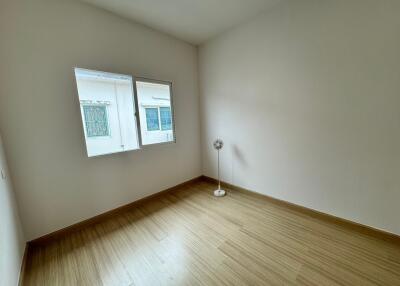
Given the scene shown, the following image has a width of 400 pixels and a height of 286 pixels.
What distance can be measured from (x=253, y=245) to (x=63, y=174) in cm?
230

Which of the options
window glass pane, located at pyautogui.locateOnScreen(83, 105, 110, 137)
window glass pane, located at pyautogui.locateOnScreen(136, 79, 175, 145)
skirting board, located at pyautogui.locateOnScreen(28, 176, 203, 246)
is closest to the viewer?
skirting board, located at pyautogui.locateOnScreen(28, 176, 203, 246)

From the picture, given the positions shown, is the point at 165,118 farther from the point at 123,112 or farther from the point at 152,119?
the point at 123,112

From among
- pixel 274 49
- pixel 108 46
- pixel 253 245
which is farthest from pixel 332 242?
pixel 108 46

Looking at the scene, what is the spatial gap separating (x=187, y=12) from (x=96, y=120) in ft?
6.52

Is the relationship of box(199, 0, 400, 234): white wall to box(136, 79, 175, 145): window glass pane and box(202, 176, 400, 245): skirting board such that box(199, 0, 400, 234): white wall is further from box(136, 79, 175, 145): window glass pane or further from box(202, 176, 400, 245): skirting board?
box(136, 79, 175, 145): window glass pane

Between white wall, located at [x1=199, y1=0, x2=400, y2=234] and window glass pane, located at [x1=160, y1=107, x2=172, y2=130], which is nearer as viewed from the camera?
white wall, located at [x1=199, y1=0, x2=400, y2=234]

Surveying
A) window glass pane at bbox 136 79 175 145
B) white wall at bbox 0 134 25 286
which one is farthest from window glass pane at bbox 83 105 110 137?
white wall at bbox 0 134 25 286

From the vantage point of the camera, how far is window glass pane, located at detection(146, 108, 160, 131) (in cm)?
279

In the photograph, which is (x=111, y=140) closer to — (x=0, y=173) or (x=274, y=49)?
(x=0, y=173)

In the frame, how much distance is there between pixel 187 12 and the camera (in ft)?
7.15

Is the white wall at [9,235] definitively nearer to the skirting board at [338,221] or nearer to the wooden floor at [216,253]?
the wooden floor at [216,253]

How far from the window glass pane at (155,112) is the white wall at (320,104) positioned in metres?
1.08

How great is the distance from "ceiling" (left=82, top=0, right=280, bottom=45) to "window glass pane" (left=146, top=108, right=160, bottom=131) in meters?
1.29

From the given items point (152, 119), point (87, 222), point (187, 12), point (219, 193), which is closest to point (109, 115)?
point (152, 119)
